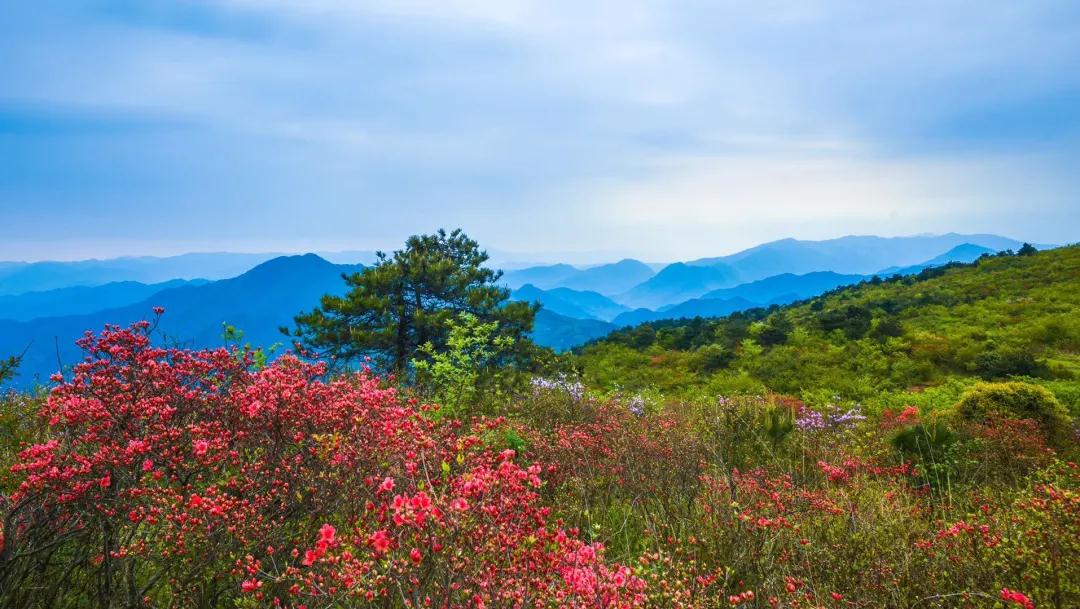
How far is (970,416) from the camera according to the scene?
8477 mm

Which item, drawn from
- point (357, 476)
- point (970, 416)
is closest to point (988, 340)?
point (970, 416)

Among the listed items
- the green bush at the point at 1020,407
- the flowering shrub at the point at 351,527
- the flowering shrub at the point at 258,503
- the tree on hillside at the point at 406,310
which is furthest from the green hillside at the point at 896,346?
the flowering shrub at the point at 258,503

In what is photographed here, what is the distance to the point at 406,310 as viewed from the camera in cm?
1304

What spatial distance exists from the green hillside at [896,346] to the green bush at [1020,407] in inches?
112

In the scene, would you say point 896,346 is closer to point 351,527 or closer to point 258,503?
point 351,527

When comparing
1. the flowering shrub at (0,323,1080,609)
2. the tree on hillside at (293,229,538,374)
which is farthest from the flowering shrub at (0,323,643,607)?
the tree on hillside at (293,229,538,374)

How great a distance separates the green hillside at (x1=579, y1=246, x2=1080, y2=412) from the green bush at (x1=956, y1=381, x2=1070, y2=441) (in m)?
2.86

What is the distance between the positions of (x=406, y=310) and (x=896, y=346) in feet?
51.3

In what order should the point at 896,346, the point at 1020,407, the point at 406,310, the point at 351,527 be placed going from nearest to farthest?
1. the point at 351,527
2. the point at 1020,407
3. the point at 406,310
4. the point at 896,346

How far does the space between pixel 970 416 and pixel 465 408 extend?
8.58 m

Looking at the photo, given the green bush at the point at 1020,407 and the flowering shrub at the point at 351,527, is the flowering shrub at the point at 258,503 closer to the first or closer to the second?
the flowering shrub at the point at 351,527

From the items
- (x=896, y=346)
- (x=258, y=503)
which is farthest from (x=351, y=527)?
(x=896, y=346)

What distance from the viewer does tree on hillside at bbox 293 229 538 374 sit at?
40.0ft

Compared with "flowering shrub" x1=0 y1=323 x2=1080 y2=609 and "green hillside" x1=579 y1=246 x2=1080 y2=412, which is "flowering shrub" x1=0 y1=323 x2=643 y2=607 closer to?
"flowering shrub" x1=0 y1=323 x2=1080 y2=609
